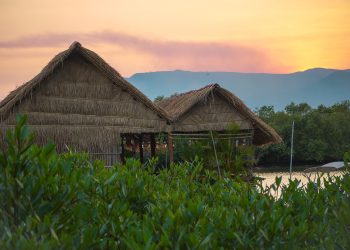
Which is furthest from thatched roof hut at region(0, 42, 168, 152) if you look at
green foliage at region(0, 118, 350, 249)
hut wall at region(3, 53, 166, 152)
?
green foliage at region(0, 118, 350, 249)

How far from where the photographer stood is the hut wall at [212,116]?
18.4 m

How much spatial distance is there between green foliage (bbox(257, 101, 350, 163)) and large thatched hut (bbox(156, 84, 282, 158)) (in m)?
29.5

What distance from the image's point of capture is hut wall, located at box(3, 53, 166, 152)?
1496cm

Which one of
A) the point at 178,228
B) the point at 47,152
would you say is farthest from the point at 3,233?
the point at 178,228

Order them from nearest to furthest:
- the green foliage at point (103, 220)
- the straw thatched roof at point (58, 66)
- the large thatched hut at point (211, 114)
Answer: the green foliage at point (103, 220) → the straw thatched roof at point (58, 66) → the large thatched hut at point (211, 114)

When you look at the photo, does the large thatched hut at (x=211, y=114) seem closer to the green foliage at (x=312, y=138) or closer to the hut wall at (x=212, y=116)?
the hut wall at (x=212, y=116)

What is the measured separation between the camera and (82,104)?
51.0 feet

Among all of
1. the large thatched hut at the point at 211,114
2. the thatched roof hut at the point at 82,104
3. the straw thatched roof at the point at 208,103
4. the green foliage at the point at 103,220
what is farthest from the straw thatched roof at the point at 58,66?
the green foliage at the point at 103,220

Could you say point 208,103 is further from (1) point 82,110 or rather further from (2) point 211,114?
(1) point 82,110

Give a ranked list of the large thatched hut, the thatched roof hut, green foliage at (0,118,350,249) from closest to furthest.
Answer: green foliage at (0,118,350,249) < the thatched roof hut < the large thatched hut

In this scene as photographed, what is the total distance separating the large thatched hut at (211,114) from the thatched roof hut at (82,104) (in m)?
1.88

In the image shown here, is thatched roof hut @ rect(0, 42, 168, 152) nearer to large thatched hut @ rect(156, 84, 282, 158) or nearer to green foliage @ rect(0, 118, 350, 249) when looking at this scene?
large thatched hut @ rect(156, 84, 282, 158)

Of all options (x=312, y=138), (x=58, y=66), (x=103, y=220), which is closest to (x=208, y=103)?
(x=58, y=66)

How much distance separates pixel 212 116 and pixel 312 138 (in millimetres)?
34885
